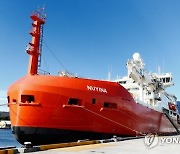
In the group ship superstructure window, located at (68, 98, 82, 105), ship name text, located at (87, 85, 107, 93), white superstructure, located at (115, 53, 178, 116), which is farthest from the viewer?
white superstructure, located at (115, 53, 178, 116)

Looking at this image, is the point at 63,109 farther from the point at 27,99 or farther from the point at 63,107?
the point at 27,99

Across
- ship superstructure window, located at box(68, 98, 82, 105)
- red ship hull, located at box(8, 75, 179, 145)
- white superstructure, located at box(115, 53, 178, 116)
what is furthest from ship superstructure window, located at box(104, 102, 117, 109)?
white superstructure, located at box(115, 53, 178, 116)

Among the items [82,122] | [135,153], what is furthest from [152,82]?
[135,153]

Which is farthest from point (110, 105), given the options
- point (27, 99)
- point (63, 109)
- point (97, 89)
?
point (27, 99)

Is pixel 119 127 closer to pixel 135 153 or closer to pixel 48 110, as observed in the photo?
pixel 48 110

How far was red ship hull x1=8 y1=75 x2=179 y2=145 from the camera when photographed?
17016 millimetres

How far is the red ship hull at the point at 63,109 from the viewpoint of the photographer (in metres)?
17.0

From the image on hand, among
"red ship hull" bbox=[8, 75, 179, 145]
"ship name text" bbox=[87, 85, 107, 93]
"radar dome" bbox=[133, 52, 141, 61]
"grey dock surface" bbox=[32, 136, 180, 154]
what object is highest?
"radar dome" bbox=[133, 52, 141, 61]

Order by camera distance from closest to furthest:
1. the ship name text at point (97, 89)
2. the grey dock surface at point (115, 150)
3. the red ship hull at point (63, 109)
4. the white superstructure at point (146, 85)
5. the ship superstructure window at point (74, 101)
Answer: the grey dock surface at point (115, 150) < the red ship hull at point (63, 109) < the ship superstructure window at point (74, 101) < the ship name text at point (97, 89) < the white superstructure at point (146, 85)

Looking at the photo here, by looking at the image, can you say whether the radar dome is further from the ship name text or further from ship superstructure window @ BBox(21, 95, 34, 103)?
Result: ship superstructure window @ BBox(21, 95, 34, 103)

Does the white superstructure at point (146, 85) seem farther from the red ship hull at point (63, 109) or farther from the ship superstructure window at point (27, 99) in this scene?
the ship superstructure window at point (27, 99)

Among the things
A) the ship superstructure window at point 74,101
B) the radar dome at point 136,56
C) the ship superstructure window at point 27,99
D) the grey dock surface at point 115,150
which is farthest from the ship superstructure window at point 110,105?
the radar dome at point 136,56

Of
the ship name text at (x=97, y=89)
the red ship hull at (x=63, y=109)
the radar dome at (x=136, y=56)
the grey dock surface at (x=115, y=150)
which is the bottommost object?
the grey dock surface at (x=115, y=150)

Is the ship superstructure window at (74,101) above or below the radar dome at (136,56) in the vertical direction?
below
